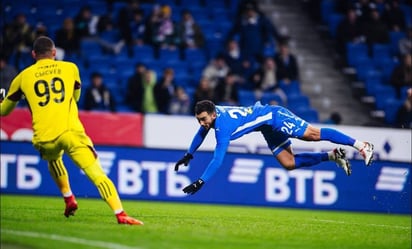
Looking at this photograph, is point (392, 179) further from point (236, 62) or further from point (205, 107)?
point (205, 107)

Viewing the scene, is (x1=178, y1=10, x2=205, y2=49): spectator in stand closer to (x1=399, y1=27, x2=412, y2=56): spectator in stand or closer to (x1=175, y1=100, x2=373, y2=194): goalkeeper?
(x1=399, y1=27, x2=412, y2=56): spectator in stand

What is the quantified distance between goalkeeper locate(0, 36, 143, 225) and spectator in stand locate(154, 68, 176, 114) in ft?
33.2

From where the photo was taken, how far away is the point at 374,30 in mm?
26453

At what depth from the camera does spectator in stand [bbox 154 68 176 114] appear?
71.9 ft

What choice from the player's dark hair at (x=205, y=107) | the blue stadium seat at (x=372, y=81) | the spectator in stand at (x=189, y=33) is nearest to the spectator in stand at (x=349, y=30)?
the blue stadium seat at (x=372, y=81)

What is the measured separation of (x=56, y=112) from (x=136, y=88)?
34.2ft

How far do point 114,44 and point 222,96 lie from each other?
322cm

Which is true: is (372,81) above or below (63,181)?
above

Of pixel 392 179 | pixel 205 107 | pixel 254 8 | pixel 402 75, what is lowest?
pixel 392 179

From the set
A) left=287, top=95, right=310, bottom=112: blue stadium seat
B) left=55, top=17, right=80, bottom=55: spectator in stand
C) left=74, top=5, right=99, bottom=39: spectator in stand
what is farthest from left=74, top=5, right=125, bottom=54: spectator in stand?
left=287, top=95, right=310, bottom=112: blue stadium seat

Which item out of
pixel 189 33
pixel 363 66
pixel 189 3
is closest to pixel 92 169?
pixel 189 33

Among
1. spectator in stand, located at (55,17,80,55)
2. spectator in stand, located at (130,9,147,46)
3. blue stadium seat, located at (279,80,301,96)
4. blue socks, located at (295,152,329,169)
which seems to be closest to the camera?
blue socks, located at (295,152,329,169)

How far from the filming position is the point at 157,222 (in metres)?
12.7

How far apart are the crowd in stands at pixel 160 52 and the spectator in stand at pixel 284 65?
1.0 inches
